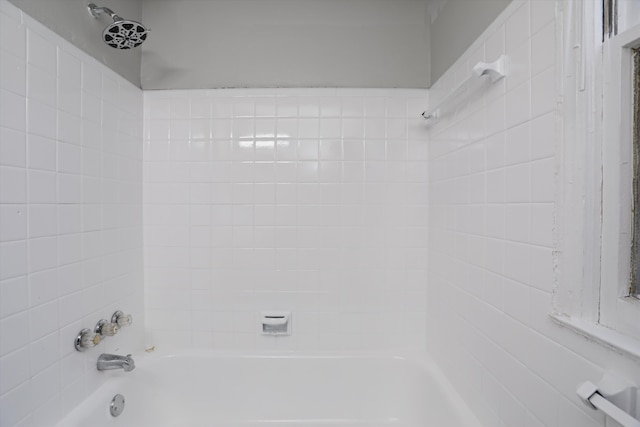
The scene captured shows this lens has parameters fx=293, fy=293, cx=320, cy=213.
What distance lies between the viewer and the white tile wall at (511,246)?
73 centimetres

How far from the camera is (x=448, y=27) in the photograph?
1327mm

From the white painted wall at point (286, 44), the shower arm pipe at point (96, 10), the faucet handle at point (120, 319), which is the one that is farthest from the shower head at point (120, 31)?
the faucet handle at point (120, 319)

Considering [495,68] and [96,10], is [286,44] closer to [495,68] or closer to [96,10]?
[96,10]

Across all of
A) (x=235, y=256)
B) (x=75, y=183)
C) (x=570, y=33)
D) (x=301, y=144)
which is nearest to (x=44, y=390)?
(x=75, y=183)

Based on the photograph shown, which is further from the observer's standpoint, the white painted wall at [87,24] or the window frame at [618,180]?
the white painted wall at [87,24]

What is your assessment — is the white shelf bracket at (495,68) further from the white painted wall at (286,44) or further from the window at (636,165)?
the white painted wall at (286,44)

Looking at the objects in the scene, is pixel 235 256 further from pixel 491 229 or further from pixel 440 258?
pixel 491 229

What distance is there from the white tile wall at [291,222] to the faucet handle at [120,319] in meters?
0.30

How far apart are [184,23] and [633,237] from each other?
6.43 ft

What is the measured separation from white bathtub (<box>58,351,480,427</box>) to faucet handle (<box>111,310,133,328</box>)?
29cm

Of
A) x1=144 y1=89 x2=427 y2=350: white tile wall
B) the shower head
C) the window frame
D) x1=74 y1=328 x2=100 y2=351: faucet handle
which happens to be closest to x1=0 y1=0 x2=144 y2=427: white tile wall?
x1=74 y1=328 x2=100 y2=351: faucet handle

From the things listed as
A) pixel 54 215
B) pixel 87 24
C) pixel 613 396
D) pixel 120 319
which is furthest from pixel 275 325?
pixel 87 24

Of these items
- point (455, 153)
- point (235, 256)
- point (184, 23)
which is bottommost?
point (235, 256)

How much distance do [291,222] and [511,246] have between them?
3.25 feet
